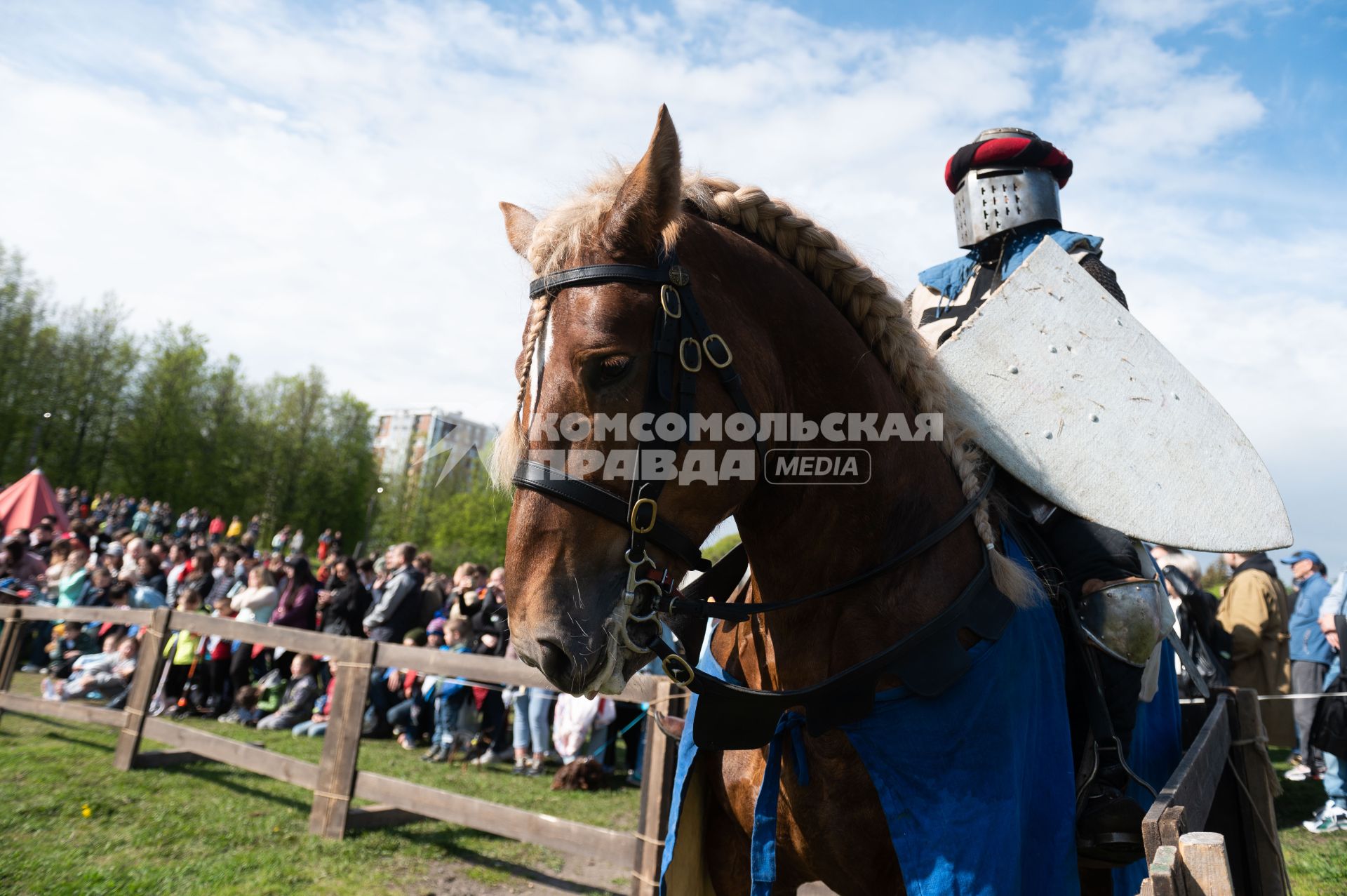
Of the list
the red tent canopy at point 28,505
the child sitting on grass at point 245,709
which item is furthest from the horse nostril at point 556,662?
the red tent canopy at point 28,505

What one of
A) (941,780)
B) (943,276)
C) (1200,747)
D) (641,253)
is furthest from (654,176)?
(1200,747)

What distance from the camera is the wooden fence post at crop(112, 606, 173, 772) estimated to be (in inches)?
284

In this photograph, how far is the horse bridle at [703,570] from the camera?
69.4 inches

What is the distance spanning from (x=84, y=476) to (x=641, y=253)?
4113cm

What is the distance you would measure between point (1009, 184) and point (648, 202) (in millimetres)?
2046

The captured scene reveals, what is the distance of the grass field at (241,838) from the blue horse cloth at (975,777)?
3.97 meters

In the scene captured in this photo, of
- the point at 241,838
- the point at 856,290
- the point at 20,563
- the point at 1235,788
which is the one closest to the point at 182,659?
the point at 20,563

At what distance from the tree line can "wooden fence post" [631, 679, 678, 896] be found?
37411mm

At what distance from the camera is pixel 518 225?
2461 mm

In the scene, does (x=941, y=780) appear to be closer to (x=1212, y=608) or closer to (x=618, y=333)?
(x=618, y=333)

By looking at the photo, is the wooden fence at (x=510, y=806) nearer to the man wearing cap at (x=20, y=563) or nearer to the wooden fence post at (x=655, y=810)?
the wooden fence post at (x=655, y=810)

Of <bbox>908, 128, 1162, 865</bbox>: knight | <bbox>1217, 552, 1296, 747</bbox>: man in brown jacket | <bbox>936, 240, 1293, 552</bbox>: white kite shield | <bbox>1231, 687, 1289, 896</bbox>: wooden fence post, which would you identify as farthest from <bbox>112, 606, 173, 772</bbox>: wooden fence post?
<bbox>1217, 552, 1296, 747</bbox>: man in brown jacket

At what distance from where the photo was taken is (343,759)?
5805mm

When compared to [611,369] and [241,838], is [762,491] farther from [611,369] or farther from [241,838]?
[241,838]
